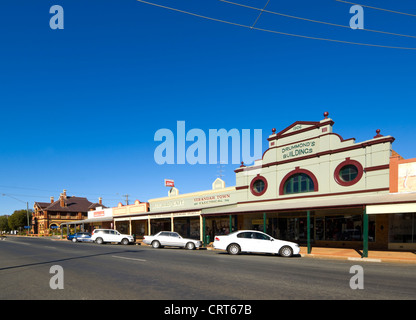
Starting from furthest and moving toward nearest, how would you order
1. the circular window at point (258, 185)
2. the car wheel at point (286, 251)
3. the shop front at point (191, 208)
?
the shop front at point (191, 208), the circular window at point (258, 185), the car wheel at point (286, 251)

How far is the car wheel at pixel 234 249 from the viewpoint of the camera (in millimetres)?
19688

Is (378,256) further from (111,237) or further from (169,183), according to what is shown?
(169,183)

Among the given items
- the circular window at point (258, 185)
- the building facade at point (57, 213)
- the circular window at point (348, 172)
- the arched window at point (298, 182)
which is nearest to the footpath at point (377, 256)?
the circular window at point (348, 172)

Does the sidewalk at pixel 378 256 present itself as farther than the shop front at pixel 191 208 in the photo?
No

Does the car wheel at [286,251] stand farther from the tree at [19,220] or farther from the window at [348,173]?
the tree at [19,220]

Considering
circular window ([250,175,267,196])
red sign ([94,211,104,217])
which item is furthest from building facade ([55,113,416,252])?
red sign ([94,211,104,217])

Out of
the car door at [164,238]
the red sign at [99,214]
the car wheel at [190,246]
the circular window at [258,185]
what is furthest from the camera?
the red sign at [99,214]

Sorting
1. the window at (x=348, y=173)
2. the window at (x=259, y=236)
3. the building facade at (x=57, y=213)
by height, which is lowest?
the building facade at (x=57, y=213)

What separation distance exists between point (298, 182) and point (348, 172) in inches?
154

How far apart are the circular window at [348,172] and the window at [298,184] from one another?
2.16 m

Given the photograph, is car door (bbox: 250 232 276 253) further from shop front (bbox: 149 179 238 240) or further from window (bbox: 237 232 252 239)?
shop front (bbox: 149 179 238 240)

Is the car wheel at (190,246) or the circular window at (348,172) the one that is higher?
the circular window at (348,172)

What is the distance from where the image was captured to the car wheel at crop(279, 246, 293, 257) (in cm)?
1842

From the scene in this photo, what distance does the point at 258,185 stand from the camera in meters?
28.0
